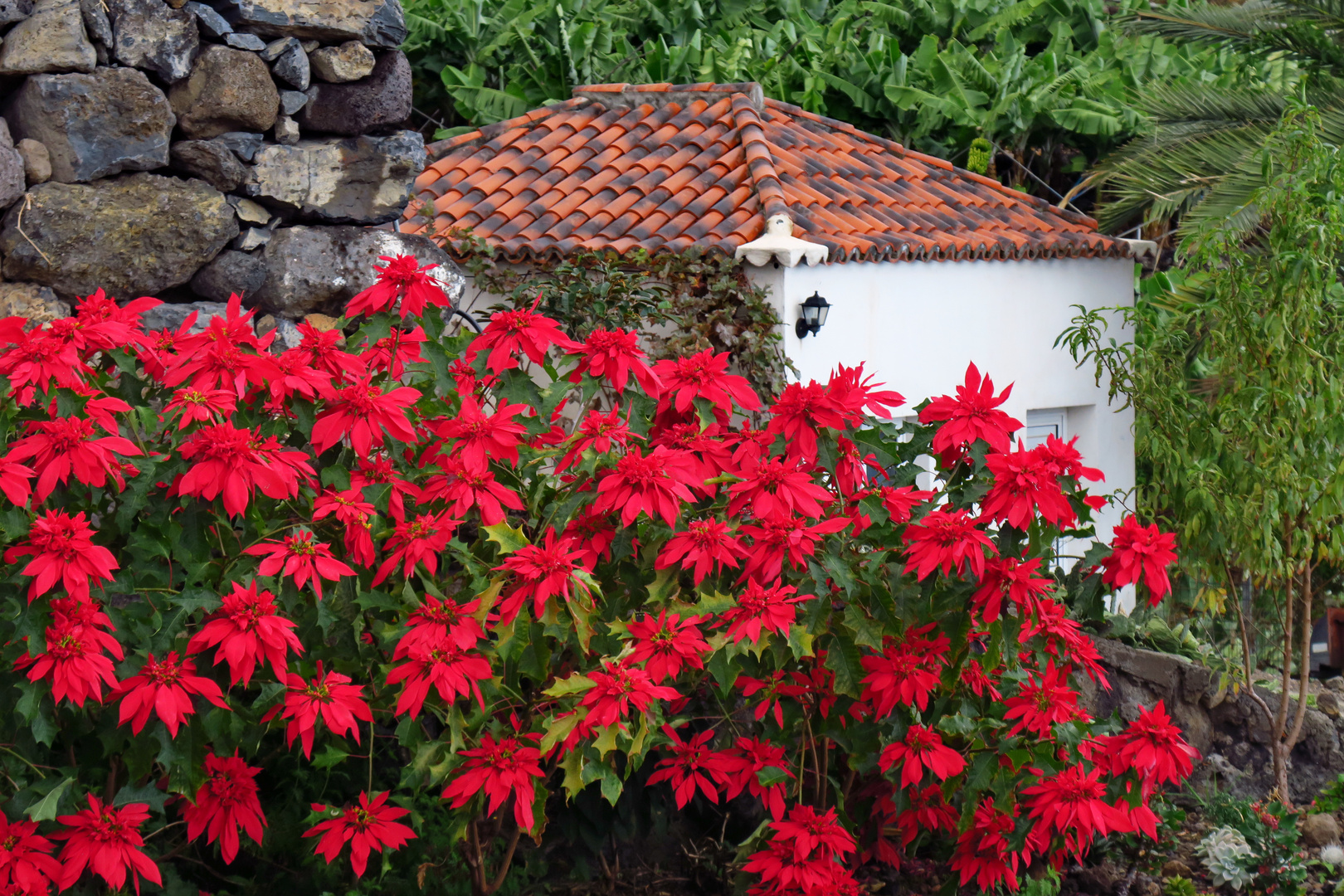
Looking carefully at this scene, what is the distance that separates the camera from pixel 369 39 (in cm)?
448

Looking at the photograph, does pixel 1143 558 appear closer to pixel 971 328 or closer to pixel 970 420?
pixel 970 420

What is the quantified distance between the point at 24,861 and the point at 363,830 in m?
0.75

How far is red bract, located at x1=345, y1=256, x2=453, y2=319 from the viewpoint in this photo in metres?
2.96

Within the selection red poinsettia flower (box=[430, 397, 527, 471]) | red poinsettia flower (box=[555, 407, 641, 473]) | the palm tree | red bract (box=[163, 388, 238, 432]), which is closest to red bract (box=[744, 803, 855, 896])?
red poinsettia flower (box=[555, 407, 641, 473])

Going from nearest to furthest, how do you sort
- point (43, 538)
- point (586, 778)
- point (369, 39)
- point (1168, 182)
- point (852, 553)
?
point (43, 538) → point (586, 778) → point (852, 553) → point (369, 39) → point (1168, 182)

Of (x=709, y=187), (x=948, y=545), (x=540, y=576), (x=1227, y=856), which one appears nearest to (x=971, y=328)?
(x=709, y=187)

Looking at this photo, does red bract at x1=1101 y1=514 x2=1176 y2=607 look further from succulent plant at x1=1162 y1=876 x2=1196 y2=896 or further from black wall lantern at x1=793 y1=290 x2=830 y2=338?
black wall lantern at x1=793 y1=290 x2=830 y2=338

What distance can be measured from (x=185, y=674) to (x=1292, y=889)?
3774 mm

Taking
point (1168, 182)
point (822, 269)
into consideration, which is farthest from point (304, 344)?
point (1168, 182)

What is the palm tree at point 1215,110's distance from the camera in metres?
8.37

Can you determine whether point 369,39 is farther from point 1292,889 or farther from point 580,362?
point 1292,889

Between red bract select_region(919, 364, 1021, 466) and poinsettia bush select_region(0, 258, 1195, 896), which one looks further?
red bract select_region(919, 364, 1021, 466)

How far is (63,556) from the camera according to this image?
2359 millimetres

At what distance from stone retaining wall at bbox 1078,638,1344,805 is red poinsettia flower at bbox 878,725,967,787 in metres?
2.55
